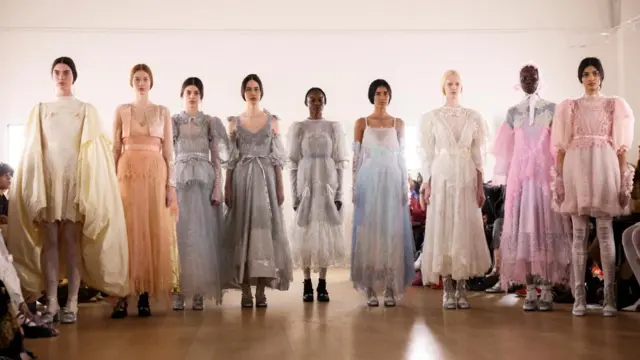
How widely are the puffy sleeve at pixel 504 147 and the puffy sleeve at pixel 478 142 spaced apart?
0.10 meters

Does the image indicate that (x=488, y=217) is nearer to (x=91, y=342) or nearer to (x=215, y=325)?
(x=215, y=325)

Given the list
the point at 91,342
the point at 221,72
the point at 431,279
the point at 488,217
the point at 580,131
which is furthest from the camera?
the point at 221,72

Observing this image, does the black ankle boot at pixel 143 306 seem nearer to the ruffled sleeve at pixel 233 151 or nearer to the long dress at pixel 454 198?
the ruffled sleeve at pixel 233 151

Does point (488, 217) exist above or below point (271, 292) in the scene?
above

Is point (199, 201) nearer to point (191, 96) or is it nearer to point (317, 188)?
point (191, 96)

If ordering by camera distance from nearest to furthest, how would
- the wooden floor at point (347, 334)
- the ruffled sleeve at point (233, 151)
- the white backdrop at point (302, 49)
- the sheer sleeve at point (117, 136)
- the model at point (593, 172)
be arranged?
the wooden floor at point (347, 334) < the model at point (593, 172) < the sheer sleeve at point (117, 136) < the ruffled sleeve at point (233, 151) < the white backdrop at point (302, 49)

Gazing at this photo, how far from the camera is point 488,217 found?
25.4ft

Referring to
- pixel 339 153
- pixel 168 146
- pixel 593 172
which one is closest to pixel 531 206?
pixel 593 172

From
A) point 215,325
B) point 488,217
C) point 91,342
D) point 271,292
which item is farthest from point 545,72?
point 91,342

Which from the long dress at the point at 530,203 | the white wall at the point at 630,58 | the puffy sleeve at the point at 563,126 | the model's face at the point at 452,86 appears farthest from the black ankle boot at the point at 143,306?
the white wall at the point at 630,58

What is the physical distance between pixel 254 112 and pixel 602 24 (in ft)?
23.0

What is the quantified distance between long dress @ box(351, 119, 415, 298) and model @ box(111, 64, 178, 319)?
1.36 metres

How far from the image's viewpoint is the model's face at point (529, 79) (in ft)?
17.9

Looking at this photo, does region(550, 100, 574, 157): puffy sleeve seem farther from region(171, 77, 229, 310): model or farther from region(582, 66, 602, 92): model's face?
region(171, 77, 229, 310): model
